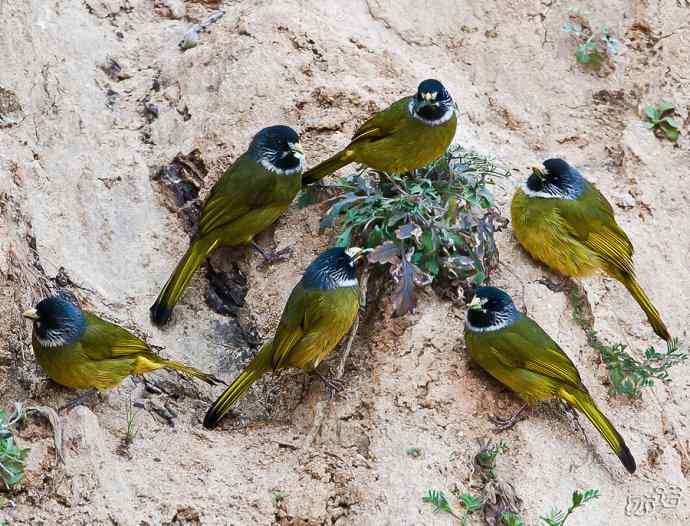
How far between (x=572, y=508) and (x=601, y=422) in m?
0.78

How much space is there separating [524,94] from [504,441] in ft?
10.4

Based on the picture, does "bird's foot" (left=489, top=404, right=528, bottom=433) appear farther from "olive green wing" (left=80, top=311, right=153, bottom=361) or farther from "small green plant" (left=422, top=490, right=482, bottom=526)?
"olive green wing" (left=80, top=311, right=153, bottom=361)

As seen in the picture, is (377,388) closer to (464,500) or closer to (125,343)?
(464,500)

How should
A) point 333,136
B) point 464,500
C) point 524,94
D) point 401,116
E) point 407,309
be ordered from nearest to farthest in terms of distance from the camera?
1. point 464,500
2. point 407,309
3. point 401,116
4. point 333,136
5. point 524,94

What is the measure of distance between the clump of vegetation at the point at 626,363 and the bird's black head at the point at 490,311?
0.64 m

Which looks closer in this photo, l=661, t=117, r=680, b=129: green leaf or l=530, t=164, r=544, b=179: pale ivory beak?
l=530, t=164, r=544, b=179: pale ivory beak

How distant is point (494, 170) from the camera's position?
247 inches

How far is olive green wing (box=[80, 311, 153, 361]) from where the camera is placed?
16.3 feet

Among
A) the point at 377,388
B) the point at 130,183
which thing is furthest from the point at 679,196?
the point at 130,183

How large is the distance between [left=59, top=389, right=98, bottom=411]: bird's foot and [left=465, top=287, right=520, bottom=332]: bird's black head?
78.9 inches

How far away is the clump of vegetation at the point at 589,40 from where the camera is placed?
7.15 meters

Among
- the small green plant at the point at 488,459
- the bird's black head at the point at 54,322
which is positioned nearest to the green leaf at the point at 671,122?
the small green plant at the point at 488,459

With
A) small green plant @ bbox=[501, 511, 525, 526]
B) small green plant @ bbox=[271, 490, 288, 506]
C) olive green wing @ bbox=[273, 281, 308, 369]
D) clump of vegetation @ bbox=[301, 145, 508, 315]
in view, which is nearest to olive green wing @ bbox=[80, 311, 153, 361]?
olive green wing @ bbox=[273, 281, 308, 369]

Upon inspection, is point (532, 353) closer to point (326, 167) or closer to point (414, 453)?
point (414, 453)
